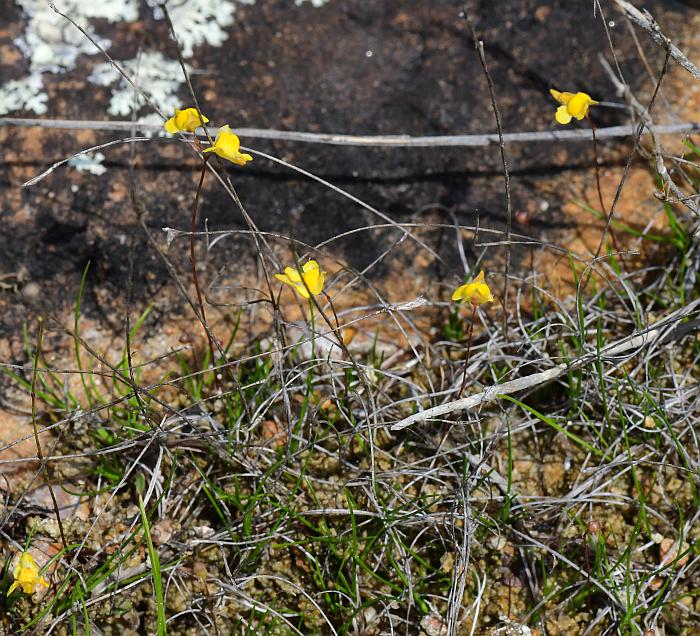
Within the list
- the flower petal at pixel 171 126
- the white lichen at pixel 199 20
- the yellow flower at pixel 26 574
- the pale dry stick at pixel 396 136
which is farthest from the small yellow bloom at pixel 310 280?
the white lichen at pixel 199 20

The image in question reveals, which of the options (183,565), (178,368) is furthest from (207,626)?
(178,368)

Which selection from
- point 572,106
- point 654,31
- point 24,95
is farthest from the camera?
point 24,95

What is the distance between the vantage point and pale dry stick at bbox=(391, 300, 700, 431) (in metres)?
1.75

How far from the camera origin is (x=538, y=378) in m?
1.84

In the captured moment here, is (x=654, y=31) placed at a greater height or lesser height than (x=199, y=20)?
greater

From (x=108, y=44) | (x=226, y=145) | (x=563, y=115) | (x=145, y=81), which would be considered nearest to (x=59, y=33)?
(x=108, y=44)

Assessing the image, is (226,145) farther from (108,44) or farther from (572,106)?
(108,44)

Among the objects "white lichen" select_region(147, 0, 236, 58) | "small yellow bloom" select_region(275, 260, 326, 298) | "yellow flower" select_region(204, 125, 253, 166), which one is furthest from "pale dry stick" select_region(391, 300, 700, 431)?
"white lichen" select_region(147, 0, 236, 58)

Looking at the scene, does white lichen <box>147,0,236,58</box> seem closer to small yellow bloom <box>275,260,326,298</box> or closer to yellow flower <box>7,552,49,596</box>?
small yellow bloom <box>275,260,326,298</box>

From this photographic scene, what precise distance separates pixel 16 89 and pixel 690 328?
2072 mm

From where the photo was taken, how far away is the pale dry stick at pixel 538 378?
5.73 ft

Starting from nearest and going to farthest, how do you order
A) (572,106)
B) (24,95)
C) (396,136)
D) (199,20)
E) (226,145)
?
(226,145)
(572,106)
(396,136)
(24,95)
(199,20)

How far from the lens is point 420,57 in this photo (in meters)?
2.59

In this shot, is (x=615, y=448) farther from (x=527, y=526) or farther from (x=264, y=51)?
Answer: (x=264, y=51)
